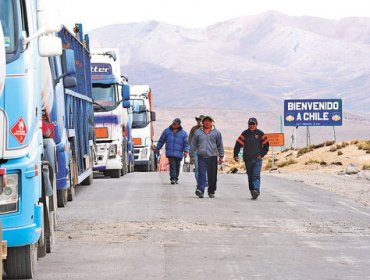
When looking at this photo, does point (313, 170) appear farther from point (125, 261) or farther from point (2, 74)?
point (2, 74)

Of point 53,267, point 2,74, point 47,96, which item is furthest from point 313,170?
point 2,74

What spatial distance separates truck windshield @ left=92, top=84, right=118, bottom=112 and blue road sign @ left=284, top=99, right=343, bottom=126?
32.2m

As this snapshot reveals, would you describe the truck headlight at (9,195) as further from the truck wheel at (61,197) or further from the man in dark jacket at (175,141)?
the man in dark jacket at (175,141)

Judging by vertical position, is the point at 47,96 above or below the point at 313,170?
above

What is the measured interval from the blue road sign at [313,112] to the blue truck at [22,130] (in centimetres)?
5086

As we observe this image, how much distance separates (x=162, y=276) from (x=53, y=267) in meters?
1.44

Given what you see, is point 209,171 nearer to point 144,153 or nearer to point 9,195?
point 9,195

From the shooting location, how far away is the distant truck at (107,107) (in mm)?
29609

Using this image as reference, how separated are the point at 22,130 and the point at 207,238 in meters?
5.26

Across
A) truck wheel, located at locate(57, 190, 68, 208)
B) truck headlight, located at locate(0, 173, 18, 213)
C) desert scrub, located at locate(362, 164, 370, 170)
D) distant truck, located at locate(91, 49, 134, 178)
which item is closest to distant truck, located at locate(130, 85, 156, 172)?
desert scrub, located at locate(362, 164, 370, 170)

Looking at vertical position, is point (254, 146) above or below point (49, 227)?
above

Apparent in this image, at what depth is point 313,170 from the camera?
1757 inches

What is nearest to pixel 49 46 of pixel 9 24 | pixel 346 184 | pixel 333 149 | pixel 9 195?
pixel 9 24

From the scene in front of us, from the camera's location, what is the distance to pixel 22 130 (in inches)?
402
